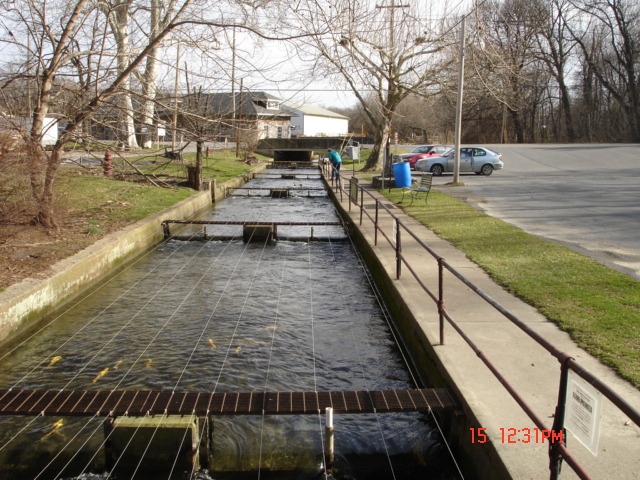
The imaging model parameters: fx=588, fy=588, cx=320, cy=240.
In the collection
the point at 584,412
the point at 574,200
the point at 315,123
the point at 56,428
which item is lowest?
the point at 56,428

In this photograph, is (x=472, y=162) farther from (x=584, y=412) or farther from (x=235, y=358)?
(x=584, y=412)

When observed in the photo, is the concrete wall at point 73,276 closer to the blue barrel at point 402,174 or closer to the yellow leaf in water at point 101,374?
the yellow leaf in water at point 101,374

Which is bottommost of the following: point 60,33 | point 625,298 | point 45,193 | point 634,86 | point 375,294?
point 375,294

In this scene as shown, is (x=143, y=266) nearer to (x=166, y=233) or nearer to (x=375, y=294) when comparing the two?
(x=166, y=233)

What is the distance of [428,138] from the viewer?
265ft

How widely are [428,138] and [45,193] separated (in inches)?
2861

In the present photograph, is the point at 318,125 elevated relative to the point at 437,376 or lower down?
elevated

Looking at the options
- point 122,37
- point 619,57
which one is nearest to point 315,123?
point 619,57

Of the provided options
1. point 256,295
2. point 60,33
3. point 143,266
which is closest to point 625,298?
point 256,295

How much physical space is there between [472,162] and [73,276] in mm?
24702

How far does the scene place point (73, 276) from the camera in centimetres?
1011

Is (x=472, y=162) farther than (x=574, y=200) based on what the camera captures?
Yes

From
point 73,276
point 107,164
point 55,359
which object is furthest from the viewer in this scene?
point 73,276

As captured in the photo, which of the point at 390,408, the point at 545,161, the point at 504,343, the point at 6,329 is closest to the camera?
Answer: the point at 390,408
